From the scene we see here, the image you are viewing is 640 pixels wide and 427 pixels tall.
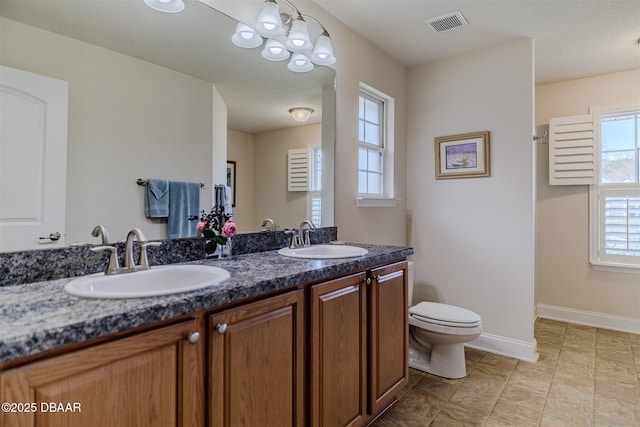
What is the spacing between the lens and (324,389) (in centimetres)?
141

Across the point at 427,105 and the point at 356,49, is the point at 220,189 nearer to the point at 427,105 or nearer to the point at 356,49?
the point at 356,49

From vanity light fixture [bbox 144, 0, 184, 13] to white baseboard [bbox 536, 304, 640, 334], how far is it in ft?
13.4

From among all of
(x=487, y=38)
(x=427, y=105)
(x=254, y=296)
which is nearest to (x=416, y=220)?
(x=427, y=105)

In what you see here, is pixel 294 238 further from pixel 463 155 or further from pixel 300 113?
pixel 463 155

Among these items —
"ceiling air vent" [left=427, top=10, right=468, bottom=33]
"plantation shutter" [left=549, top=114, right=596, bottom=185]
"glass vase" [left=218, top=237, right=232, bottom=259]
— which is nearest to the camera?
"glass vase" [left=218, top=237, right=232, bottom=259]

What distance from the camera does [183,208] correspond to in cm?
152

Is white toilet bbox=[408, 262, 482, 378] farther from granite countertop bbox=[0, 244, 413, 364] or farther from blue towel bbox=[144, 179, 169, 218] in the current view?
blue towel bbox=[144, 179, 169, 218]

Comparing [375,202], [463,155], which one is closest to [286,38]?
[375,202]

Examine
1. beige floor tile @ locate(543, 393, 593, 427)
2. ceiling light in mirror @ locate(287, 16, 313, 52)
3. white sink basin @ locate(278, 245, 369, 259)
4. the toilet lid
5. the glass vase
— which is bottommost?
beige floor tile @ locate(543, 393, 593, 427)

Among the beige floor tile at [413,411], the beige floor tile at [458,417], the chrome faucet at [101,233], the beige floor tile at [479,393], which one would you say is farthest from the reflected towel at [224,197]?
the beige floor tile at [479,393]

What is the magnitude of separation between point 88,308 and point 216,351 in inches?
14.0

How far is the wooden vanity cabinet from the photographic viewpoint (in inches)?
54.7

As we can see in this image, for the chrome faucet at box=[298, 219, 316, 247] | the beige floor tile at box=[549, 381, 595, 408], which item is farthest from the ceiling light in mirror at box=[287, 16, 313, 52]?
the beige floor tile at box=[549, 381, 595, 408]

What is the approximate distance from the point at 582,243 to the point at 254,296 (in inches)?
143
